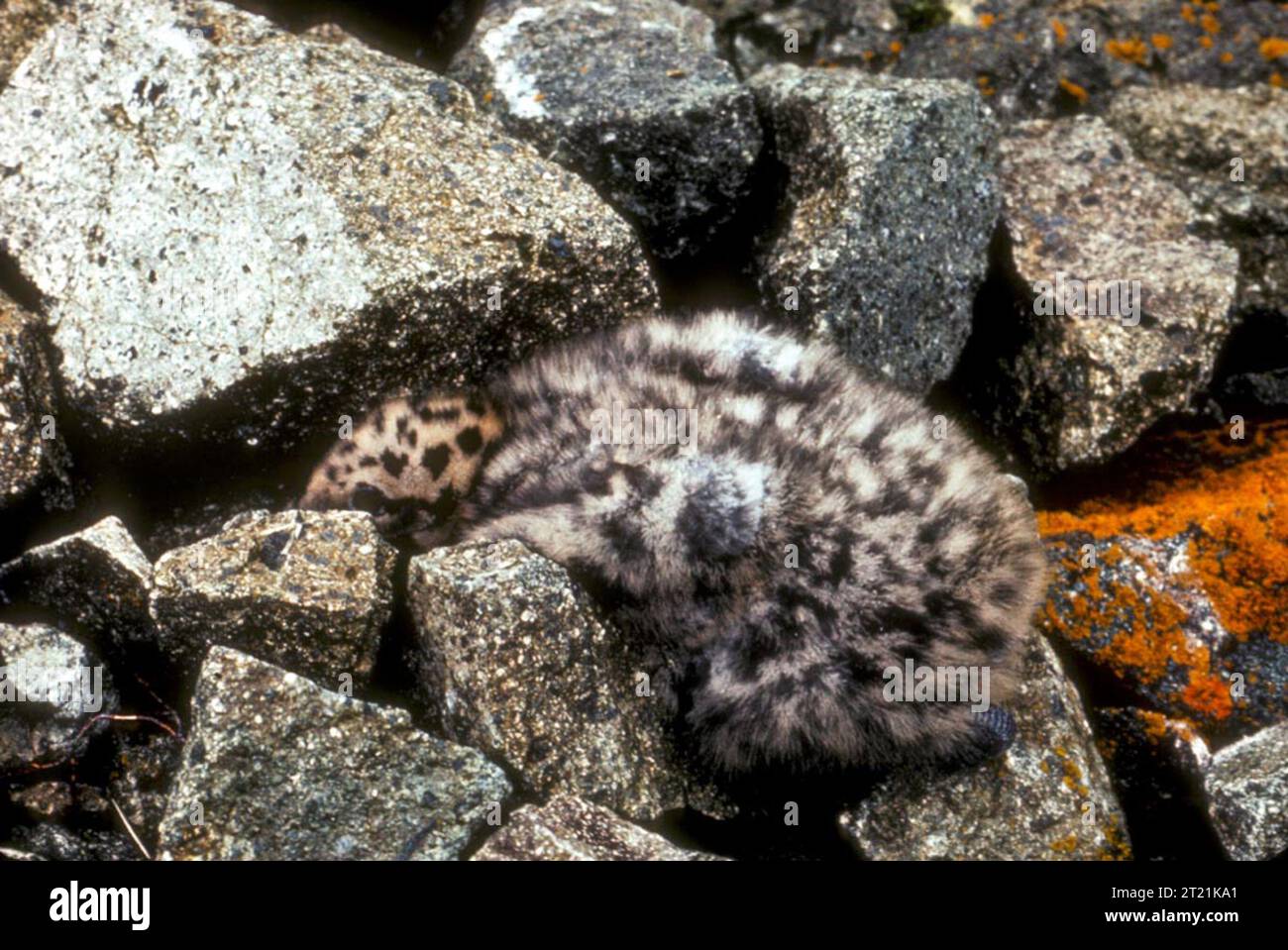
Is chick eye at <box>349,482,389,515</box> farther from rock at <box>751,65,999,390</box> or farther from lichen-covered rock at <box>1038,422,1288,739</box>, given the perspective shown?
lichen-covered rock at <box>1038,422,1288,739</box>

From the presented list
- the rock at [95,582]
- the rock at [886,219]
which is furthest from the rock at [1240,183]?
the rock at [95,582]

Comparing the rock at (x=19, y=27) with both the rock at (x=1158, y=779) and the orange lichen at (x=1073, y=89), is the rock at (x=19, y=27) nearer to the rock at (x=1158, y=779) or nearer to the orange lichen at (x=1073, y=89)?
the orange lichen at (x=1073, y=89)

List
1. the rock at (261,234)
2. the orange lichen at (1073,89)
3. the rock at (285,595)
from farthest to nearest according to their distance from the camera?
the orange lichen at (1073,89) → the rock at (261,234) → the rock at (285,595)

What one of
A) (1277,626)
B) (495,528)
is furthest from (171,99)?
(1277,626)

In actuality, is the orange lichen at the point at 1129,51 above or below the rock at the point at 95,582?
above

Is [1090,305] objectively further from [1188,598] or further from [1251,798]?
[1251,798]

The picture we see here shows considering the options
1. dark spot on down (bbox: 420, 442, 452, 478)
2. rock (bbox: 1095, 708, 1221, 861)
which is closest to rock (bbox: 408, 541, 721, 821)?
dark spot on down (bbox: 420, 442, 452, 478)

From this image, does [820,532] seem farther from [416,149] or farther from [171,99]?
[171,99]
